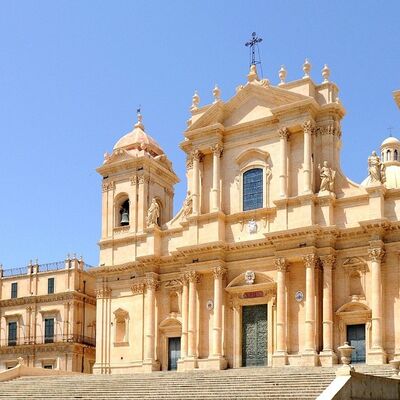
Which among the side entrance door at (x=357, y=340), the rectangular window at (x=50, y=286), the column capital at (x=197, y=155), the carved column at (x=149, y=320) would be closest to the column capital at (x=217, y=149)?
the column capital at (x=197, y=155)

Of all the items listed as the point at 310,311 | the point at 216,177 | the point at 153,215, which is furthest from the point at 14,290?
the point at 310,311

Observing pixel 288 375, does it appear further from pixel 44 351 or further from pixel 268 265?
pixel 44 351

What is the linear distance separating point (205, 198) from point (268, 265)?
16.7 feet

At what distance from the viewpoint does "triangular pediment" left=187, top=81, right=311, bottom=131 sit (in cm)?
3559

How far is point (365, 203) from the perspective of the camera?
3278cm

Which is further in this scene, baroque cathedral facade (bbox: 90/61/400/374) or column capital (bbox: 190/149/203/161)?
column capital (bbox: 190/149/203/161)

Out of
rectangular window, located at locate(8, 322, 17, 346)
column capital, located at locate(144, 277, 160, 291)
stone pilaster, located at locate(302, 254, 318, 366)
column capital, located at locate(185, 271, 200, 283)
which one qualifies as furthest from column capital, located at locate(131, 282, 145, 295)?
rectangular window, located at locate(8, 322, 17, 346)

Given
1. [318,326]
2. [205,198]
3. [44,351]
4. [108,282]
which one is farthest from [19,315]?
[318,326]

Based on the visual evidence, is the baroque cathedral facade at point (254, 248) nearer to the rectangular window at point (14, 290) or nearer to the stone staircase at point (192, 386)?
the stone staircase at point (192, 386)

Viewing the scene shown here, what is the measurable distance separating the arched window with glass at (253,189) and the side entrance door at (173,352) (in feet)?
24.4

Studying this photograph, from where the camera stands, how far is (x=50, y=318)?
50.8 m

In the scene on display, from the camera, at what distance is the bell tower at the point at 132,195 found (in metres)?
39.8

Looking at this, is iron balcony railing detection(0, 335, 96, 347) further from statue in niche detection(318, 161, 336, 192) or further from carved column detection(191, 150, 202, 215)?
statue in niche detection(318, 161, 336, 192)

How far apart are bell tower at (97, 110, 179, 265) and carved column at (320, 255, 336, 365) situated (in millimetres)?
9958
